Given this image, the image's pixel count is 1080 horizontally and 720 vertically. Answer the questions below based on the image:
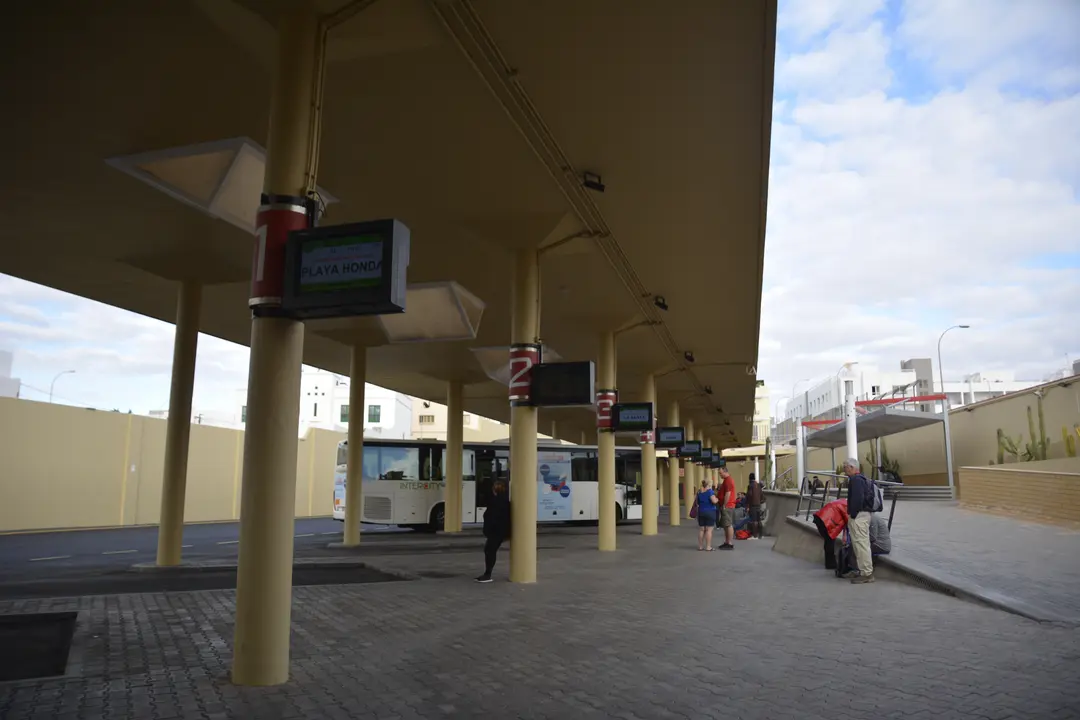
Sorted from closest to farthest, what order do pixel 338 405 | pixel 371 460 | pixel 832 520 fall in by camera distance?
pixel 832 520 < pixel 371 460 < pixel 338 405

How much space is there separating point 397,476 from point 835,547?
15243mm

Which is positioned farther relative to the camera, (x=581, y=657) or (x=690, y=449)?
(x=690, y=449)

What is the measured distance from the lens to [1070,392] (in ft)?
90.1

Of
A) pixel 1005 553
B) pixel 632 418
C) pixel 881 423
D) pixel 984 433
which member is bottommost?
pixel 1005 553

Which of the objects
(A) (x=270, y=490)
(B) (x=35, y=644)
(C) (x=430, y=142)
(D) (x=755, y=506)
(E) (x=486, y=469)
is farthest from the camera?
(E) (x=486, y=469)

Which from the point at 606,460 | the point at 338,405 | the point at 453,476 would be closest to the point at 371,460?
the point at 453,476

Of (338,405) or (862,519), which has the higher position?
Result: (338,405)

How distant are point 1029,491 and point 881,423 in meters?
14.7

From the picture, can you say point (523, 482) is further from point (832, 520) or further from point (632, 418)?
point (632, 418)

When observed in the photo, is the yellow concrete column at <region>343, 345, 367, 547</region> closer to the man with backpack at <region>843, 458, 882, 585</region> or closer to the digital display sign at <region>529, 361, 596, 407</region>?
the digital display sign at <region>529, 361, 596, 407</region>

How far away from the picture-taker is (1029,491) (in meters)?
20.2

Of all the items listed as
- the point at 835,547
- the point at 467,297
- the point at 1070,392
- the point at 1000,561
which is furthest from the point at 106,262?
the point at 1070,392

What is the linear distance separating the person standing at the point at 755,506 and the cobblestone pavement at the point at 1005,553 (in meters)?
3.42

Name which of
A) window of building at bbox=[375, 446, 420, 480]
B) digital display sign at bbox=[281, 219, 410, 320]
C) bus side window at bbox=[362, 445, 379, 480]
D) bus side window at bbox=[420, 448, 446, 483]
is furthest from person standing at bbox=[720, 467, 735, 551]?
digital display sign at bbox=[281, 219, 410, 320]
